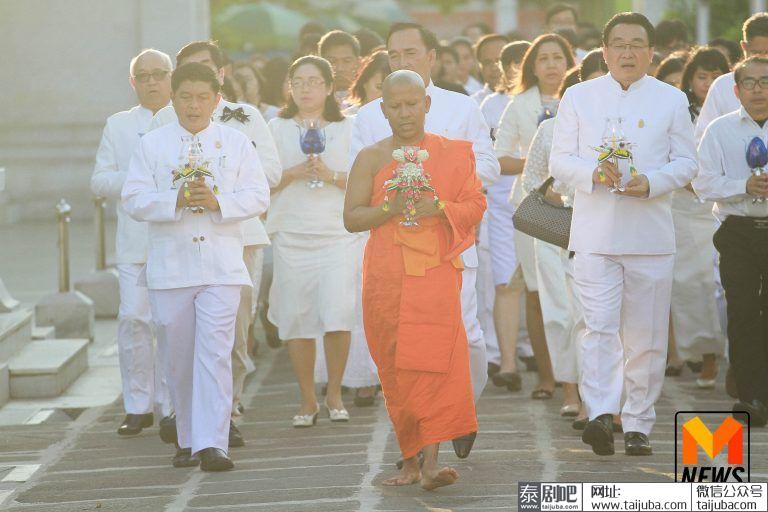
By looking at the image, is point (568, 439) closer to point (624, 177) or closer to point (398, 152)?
point (624, 177)

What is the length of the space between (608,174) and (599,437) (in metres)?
1.30

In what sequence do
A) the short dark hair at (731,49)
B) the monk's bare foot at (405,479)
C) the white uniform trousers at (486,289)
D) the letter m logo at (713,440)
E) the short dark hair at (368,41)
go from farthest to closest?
the short dark hair at (368,41) < the short dark hair at (731,49) < the white uniform trousers at (486,289) < the letter m logo at (713,440) < the monk's bare foot at (405,479)

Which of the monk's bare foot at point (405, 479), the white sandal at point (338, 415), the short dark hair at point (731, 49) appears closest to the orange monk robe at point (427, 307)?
the monk's bare foot at point (405, 479)

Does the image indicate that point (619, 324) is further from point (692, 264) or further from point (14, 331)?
point (14, 331)

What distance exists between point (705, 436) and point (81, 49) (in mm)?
16806

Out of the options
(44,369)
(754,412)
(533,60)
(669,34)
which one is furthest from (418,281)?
(669,34)

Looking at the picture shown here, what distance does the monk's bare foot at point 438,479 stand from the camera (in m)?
7.63

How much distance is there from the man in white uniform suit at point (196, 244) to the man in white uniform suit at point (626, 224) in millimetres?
1671

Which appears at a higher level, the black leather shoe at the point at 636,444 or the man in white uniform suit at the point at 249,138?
the man in white uniform suit at the point at 249,138

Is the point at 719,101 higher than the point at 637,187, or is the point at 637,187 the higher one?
the point at 719,101

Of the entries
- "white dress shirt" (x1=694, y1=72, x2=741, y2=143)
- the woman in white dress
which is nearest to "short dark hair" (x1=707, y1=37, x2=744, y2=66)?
the woman in white dress

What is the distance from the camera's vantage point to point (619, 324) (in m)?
8.83

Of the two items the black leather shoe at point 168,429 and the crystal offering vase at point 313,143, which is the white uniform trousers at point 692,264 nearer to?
the crystal offering vase at point 313,143

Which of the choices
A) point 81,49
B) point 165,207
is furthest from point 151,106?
point 81,49
